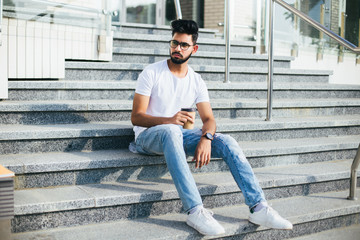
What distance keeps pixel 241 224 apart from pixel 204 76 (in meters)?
2.20

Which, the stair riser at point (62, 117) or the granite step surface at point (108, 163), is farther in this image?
the stair riser at point (62, 117)

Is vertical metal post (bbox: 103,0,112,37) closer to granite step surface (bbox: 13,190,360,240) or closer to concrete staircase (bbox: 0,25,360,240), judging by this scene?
concrete staircase (bbox: 0,25,360,240)

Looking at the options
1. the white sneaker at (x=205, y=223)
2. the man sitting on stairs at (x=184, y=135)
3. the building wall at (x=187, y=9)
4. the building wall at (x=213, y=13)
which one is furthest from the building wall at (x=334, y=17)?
the white sneaker at (x=205, y=223)

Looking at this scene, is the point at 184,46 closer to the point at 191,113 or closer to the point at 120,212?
the point at 191,113

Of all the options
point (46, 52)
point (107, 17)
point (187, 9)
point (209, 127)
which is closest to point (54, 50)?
point (46, 52)

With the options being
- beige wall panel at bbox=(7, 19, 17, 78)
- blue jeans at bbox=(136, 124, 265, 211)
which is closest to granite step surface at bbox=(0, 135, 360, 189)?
blue jeans at bbox=(136, 124, 265, 211)

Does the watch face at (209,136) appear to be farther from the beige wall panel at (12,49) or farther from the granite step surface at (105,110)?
the beige wall panel at (12,49)

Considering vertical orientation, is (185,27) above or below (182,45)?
above

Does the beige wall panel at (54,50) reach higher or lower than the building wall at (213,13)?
lower

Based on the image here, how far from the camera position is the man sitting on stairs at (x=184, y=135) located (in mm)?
2615

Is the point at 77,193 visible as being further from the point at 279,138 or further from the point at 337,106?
the point at 337,106

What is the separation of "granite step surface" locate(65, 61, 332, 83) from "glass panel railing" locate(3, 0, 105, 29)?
1.57ft

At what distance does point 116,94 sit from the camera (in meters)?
3.94

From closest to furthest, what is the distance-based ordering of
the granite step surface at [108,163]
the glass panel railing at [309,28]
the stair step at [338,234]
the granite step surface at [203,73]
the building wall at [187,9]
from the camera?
the granite step surface at [108,163] < the stair step at [338,234] < the granite step surface at [203,73] < the glass panel railing at [309,28] < the building wall at [187,9]
